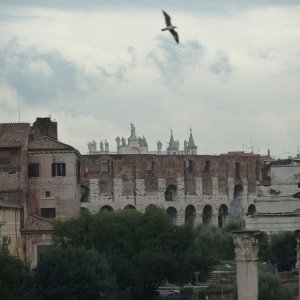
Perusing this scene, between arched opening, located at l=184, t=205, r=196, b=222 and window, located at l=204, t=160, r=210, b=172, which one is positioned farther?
arched opening, located at l=184, t=205, r=196, b=222

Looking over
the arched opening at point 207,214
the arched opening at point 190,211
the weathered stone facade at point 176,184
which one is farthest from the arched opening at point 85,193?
the arched opening at point 207,214

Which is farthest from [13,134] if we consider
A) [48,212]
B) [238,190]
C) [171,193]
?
[238,190]

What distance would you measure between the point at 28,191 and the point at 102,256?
612 inches

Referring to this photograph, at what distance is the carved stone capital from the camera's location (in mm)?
48594

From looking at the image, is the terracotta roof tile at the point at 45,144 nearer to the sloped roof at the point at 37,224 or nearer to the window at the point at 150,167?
the sloped roof at the point at 37,224

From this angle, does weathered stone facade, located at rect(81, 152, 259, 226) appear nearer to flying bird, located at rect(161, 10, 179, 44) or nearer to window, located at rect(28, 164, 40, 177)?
window, located at rect(28, 164, 40, 177)

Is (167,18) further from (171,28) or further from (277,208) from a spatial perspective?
(277,208)

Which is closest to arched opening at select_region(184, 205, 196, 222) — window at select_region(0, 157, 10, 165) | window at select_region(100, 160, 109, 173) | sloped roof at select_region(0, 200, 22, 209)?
window at select_region(100, 160, 109, 173)

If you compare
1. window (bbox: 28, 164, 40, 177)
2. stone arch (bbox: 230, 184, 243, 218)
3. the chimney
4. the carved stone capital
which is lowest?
the carved stone capital

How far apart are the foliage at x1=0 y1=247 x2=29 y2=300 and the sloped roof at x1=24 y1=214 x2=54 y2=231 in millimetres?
12699

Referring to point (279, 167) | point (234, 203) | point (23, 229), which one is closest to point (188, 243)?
point (23, 229)

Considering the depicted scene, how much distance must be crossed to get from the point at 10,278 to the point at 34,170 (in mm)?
21771

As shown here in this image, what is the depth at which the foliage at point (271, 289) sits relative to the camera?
72562 mm

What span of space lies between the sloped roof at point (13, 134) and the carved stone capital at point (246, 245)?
40303 millimetres
